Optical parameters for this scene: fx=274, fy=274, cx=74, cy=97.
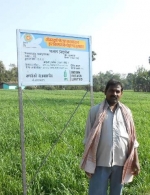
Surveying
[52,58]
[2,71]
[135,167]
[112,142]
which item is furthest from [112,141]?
[2,71]

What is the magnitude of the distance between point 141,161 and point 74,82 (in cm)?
222

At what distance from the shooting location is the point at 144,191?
409 centimetres

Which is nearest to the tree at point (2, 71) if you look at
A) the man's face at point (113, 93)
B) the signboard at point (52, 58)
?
the signboard at point (52, 58)

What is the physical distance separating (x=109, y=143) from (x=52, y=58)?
4.72ft

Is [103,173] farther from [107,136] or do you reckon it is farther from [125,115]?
[125,115]

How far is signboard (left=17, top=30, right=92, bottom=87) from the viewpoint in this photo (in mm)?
3525

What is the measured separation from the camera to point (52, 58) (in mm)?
3719

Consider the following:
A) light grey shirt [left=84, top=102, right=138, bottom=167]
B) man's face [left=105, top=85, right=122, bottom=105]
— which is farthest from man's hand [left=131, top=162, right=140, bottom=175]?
man's face [left=105, top=85, right=122, bottom=105]

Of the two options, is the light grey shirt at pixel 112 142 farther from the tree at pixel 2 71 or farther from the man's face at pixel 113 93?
the tree at pixel 2 71

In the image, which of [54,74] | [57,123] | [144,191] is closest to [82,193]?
[144,191]

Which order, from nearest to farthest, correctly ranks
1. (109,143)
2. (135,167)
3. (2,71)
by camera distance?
(109,143), (135,167), (2,71)

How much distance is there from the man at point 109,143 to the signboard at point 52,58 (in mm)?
920

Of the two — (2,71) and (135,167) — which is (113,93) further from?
(2,71)

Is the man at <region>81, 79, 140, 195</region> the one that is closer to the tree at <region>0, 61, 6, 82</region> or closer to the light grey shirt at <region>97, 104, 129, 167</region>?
the light grey shirt at <region>97, 104, 129, 167</region>
